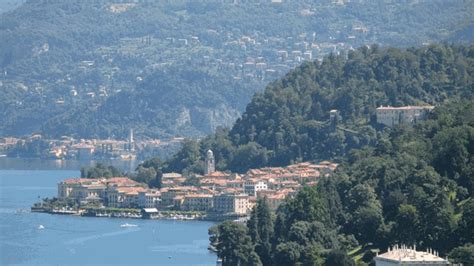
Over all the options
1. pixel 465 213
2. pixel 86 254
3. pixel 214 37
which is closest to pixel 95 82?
pixel 214 37

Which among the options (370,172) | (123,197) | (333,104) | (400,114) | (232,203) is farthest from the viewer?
(333,104)

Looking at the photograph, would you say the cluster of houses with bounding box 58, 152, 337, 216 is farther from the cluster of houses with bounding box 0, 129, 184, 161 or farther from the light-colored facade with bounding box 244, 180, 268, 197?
the cluster of houses with bounding box 0, 129, 184, 161

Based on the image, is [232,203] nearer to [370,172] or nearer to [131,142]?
[370,172]

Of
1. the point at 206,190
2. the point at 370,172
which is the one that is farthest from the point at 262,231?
the point at 206,190

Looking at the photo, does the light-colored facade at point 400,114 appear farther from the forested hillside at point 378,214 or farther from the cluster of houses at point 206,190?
the forested hillside at point 378,214

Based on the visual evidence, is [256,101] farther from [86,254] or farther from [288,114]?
[86,254]

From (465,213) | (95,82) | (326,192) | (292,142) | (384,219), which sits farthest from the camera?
(95,82)
